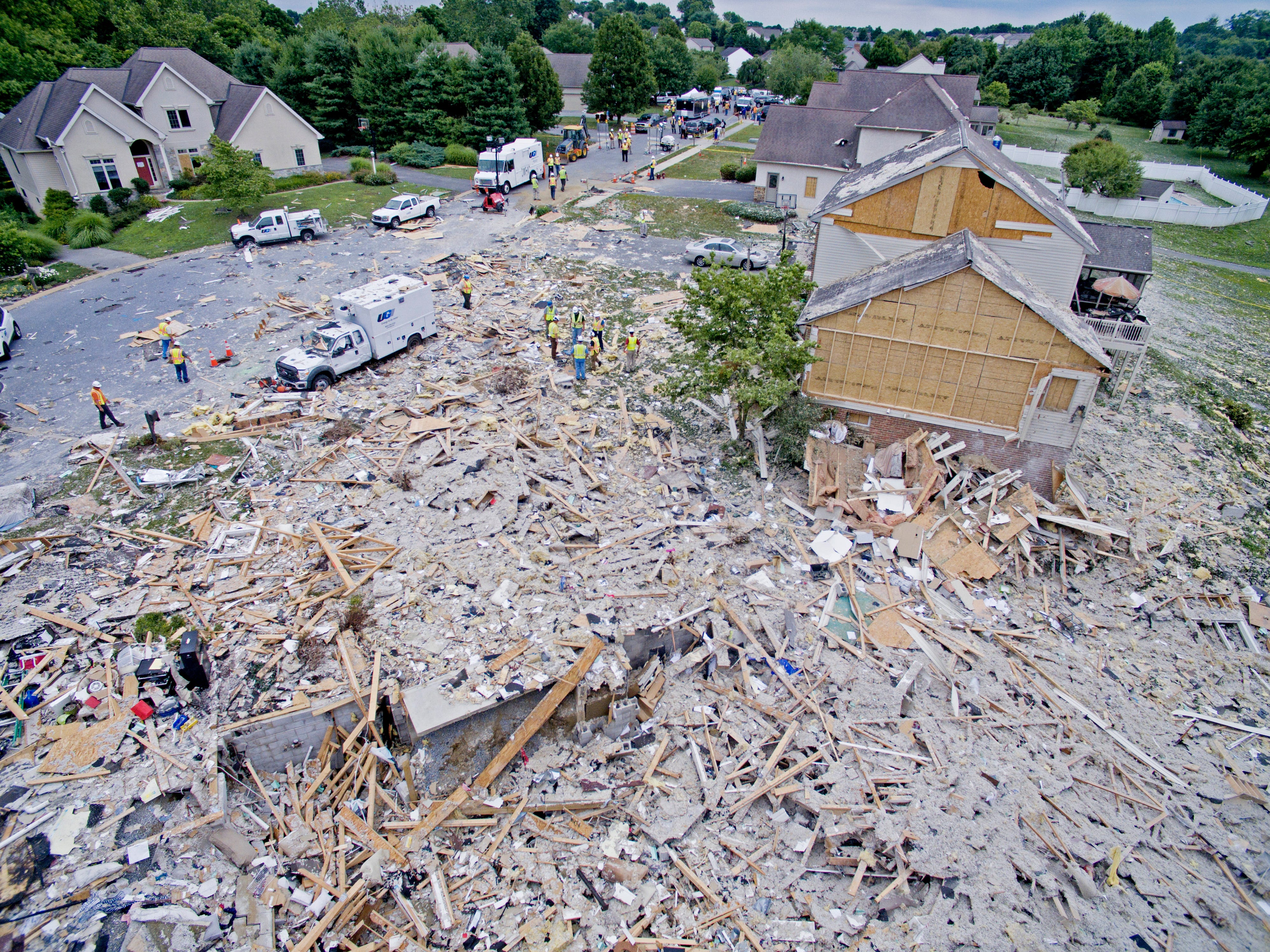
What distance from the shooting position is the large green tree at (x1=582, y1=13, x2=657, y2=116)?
62.9 meters

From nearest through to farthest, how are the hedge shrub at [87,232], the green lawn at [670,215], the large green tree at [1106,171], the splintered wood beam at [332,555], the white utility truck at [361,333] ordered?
the splintered wood beam at [332,555]
the white utility truck at [361,333]
the hedge shrub at [87,232]
the green lawn at [670,215]
the large green tree at [1106,171]

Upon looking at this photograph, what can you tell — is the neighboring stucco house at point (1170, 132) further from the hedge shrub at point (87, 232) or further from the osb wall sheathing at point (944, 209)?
the hedge shrub at point (87, 232)

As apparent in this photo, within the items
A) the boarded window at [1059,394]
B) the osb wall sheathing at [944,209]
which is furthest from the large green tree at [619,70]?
the boarded window at [1059,394]

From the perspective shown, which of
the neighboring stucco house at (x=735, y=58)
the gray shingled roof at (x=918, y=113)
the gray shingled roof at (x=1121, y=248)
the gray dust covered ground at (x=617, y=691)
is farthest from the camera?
the neighboring stucco house at (x=735, y=58)

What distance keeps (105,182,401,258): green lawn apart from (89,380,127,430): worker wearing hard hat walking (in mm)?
17651

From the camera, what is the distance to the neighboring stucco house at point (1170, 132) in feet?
251

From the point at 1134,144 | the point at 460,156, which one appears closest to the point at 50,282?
the point at 460,156

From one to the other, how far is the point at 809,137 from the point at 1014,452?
Result: 31843 mm

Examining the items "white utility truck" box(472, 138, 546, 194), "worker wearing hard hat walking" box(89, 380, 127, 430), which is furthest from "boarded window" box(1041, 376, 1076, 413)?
"white utility truck" box(472, 138, 546, 194)

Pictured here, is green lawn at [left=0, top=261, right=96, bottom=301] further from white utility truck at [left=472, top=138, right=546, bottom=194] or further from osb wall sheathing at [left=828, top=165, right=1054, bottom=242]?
osb wall sheathing at [left=828, top=165, right=1054, bottom=242]

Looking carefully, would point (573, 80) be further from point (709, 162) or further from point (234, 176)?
point (234, 176)

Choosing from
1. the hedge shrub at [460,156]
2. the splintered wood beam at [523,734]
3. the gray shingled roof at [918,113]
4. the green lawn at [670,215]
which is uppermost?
the gray shingled roof at [918,113]

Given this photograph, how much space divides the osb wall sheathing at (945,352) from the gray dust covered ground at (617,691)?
5.12 ft

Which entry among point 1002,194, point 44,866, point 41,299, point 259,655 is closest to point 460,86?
point 41,299
